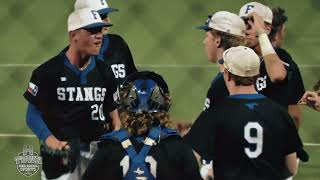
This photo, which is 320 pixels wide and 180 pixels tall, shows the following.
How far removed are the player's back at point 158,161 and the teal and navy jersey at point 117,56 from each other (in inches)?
59.9

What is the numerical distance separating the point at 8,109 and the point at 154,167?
2533 mm

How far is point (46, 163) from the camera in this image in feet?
11.3

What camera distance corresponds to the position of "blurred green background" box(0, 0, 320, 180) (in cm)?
443

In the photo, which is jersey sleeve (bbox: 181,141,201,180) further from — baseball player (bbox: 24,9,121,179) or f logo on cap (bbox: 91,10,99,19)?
f logo on cap (bbox: 91,10,99,19)

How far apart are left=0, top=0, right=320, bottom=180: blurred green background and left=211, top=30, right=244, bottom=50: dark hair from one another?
1.17m

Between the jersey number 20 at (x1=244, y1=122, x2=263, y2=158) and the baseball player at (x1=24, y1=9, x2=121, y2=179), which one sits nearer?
the jersey number 20 at (x1=244, y1=122, x2=263, y2=158)

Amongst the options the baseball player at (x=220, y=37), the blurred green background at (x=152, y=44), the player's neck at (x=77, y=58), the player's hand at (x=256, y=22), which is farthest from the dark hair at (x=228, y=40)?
the blurred green background at (x=152, y=44)

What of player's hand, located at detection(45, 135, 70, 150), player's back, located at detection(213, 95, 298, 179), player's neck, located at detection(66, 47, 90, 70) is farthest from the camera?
player's neck, located at detection(66, 47, 90, 70)

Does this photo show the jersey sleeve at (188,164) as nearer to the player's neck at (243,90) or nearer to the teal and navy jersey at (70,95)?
the player's neck at (243,90)

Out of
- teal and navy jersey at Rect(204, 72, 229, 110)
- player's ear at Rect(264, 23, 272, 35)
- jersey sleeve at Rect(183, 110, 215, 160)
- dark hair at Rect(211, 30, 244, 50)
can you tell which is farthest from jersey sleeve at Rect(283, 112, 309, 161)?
player's ear at Rect(264, 23, 272, 35)

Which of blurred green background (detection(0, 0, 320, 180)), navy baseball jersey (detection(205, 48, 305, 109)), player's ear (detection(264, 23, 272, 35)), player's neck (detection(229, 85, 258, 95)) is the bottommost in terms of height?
blurred green background (detection(0, 0, 320, 180))

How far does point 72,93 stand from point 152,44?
1.53m

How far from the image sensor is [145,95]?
7.53ft

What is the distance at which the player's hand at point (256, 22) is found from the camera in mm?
3332
